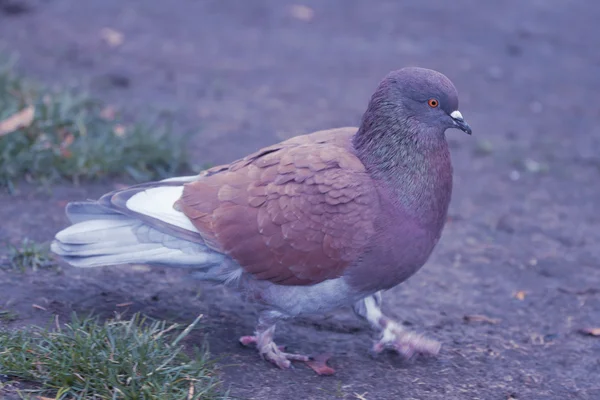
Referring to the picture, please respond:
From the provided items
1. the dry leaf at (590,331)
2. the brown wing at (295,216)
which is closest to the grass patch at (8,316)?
the brown wing at (295,216)

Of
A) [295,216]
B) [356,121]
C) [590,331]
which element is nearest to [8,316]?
[295,216]

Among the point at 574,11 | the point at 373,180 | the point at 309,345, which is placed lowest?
the point at 309,345

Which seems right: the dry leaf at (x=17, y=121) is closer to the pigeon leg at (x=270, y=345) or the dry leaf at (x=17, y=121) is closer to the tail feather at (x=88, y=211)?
the tail feather at (x=88, y=211)

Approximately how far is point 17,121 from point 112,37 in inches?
132

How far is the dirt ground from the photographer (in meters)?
3.73

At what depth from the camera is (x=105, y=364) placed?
10.00 ft

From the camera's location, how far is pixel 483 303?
14.5 ft

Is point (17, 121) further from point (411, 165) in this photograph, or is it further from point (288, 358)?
point (411, 165)

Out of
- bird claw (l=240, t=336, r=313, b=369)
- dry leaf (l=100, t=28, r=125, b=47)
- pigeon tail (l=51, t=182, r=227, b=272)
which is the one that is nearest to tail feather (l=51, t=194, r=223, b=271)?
pigeon tail (l=51, t=182, r=227, b=272)

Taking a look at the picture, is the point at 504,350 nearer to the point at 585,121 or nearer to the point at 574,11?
the point at 585,121

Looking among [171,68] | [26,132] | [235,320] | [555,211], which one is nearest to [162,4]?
[171,68]

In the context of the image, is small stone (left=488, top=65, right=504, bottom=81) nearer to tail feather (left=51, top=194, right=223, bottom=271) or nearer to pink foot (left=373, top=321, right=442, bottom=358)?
pink foot (left=373, top=321, right=442, bottom=358)

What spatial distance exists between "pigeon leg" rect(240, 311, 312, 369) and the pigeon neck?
0.78 metres

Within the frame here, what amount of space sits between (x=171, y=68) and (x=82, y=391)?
17.6 ft
